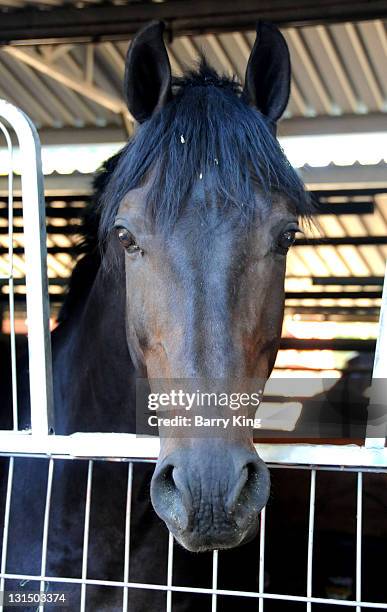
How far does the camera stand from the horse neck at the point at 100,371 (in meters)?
2.91

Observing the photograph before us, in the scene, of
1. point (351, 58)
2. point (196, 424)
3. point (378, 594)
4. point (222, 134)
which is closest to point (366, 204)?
point (351, 58)

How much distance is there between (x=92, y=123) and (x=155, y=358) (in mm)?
5687

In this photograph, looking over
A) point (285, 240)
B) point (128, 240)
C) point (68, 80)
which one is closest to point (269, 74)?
point (285, 240)

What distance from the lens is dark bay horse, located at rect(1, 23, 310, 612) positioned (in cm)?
193

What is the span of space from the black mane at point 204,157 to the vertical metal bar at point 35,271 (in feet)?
0.88

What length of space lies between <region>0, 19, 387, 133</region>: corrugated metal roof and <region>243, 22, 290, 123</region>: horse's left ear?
11.4 ft

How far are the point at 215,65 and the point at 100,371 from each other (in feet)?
14.6

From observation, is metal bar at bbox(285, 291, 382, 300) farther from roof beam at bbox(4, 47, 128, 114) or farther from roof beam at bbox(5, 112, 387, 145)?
roof beam at bbox(4, 47, 128, 114)

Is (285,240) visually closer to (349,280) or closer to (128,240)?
(128,240)

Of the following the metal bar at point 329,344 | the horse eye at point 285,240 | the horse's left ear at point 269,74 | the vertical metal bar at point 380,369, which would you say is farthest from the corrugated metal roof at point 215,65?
the vertical metal bar at point 380,369

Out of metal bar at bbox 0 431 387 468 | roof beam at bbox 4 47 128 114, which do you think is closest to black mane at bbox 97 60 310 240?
metal bar at bbox 0 431 387 468

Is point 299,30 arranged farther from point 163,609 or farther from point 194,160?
point 163,609

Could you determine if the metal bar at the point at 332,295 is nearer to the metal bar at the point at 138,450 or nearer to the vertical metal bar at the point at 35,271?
the vertical metal bar at the point at 35,271

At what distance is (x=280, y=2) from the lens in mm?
5418
